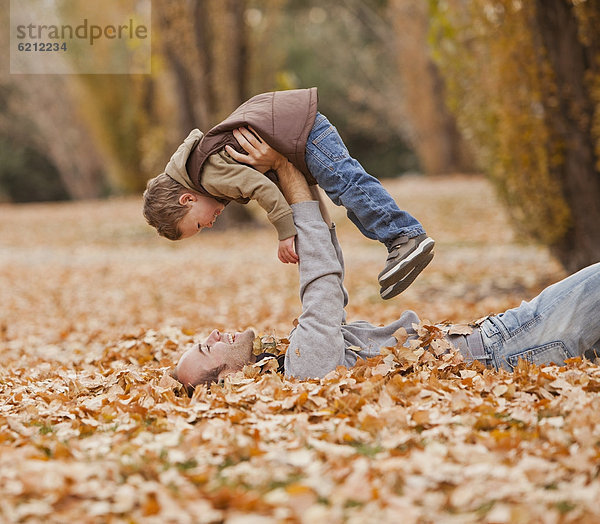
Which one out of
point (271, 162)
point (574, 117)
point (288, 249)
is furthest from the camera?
point (574, 117)

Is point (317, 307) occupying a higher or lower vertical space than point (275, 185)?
lower

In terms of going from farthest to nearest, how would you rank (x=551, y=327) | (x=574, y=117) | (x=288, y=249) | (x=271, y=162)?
(x=574, y=117) → (x=271, y=162) → (x=288, y=249) → (x=551, y=327)

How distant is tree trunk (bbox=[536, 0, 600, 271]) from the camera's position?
716 centimetres

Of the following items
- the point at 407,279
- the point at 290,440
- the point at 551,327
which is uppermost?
the point at 407,279

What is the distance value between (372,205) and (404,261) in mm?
325

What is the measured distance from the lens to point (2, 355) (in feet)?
19.0

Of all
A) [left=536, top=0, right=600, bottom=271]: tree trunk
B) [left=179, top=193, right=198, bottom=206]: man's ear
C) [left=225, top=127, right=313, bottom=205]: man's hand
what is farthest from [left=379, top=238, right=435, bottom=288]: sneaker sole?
[left=536, top=0, right=600, bottom=271]: tree trunk

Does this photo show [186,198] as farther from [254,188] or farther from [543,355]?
[543,355]

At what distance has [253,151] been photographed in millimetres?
3645

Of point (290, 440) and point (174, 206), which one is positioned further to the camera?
point (174, 206)

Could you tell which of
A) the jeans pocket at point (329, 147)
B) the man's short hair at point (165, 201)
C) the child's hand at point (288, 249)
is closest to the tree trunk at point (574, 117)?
the jeans pocket at point (329, 147)

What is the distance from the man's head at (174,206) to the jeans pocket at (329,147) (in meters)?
0.62

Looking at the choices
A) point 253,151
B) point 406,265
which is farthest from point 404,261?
point 253,151

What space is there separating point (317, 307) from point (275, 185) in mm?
634
